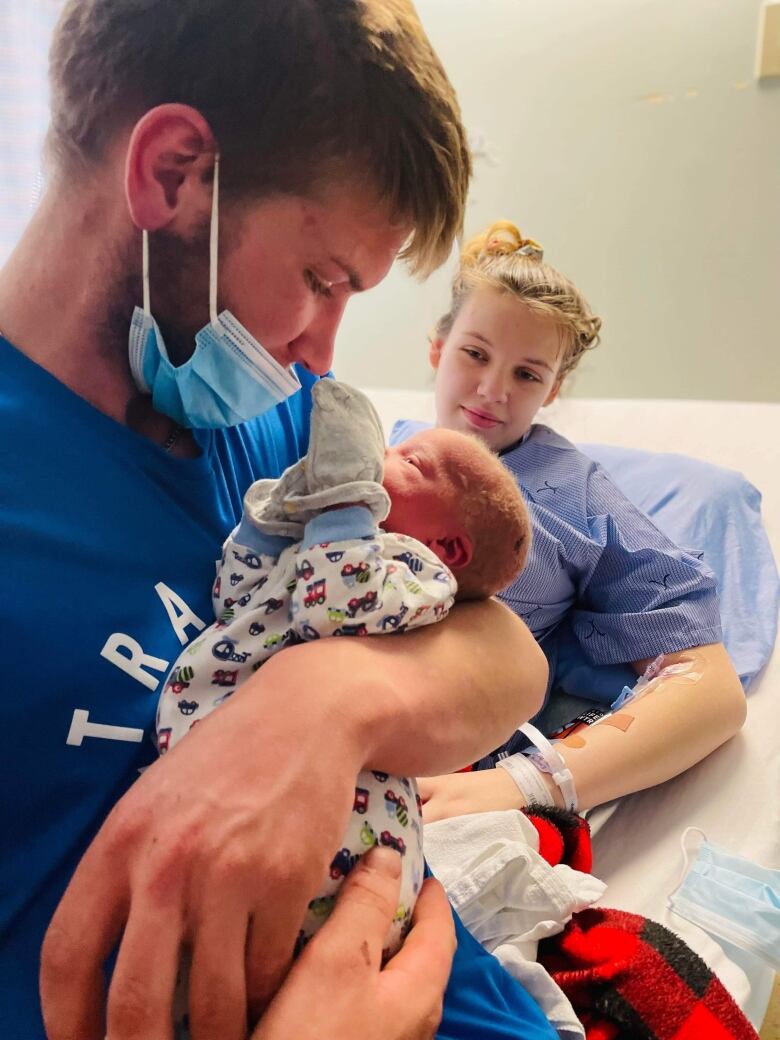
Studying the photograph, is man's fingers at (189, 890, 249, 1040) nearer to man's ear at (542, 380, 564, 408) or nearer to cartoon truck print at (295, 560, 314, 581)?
cartoon truck print at (295, 560, 314, 581)

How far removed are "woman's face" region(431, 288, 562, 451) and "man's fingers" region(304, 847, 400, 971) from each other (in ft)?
4.09

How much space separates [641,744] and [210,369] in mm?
940

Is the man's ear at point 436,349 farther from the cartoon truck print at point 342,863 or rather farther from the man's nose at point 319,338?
the cartoon truck print at point 342,863

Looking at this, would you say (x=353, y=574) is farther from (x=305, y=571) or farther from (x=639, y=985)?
(x=639, y=985)

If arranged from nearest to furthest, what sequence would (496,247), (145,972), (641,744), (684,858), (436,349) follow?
(145,972)
(684,858)
(641,744)
(496,247)
(436,349)

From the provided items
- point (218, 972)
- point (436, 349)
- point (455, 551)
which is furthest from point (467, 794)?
point (436, 349)

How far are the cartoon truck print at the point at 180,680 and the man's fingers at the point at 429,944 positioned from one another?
0.29 m

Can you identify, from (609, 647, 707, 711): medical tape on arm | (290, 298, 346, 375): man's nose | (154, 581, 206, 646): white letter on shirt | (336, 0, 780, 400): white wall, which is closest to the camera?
(154, 581, 206, 646): white letter on shirt

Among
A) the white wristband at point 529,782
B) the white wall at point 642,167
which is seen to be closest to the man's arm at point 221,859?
the white wristband at point 529,782

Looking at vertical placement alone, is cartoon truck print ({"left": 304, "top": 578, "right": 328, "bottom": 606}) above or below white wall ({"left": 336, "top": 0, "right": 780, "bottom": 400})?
below

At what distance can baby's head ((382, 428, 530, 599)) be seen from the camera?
90 cm

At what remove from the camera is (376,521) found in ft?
2.64

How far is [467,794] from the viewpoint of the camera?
1.25 metres

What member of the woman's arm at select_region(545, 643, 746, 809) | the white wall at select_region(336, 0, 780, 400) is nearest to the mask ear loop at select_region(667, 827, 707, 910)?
the woman's arm at select_region(545, 643, 746, 809)
